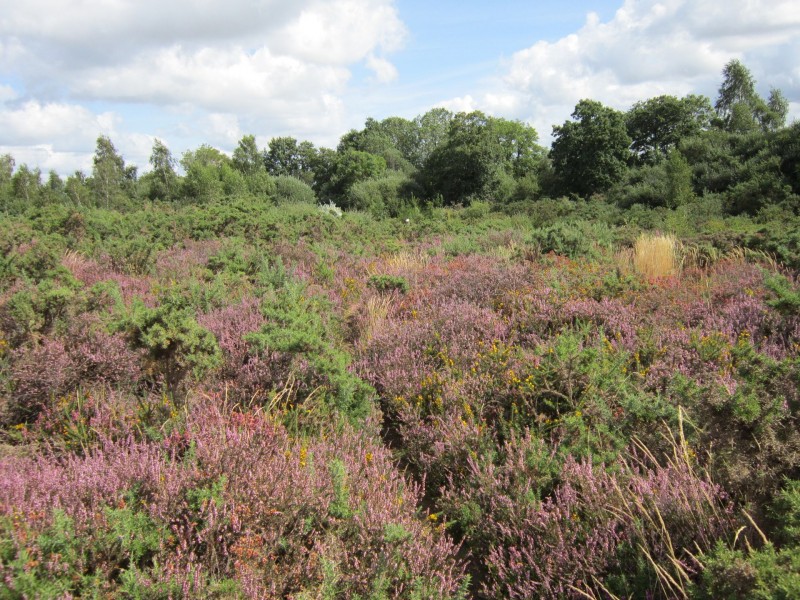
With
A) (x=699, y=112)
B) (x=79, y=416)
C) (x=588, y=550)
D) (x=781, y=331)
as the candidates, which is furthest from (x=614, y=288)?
(x=699, y=112)

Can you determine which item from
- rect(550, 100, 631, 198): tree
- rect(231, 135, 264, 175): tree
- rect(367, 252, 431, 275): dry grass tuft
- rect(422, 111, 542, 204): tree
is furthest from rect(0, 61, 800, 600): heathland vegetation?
rect(231, 135, 264, 175): tree

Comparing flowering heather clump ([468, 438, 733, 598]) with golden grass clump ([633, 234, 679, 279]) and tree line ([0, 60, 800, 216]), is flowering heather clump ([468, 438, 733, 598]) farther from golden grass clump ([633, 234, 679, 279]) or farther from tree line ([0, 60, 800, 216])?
tree line ([0, 60, 800, 216])

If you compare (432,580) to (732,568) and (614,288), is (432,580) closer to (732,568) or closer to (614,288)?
(732,568)

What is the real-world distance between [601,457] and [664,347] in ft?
5.54

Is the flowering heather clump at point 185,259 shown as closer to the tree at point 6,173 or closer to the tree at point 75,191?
the tree at point 75,191

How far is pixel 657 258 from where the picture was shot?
7988 millimetres

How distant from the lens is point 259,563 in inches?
95.1

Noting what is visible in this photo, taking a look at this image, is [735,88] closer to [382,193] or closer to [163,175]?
[382,193]

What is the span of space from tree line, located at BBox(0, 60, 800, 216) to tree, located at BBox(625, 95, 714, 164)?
2.4 inches

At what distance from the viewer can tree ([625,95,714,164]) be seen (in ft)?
97.1

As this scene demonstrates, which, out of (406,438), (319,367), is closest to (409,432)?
(406,438)

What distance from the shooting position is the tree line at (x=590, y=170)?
19.7 metres

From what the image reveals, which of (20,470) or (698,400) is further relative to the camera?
(698,400)

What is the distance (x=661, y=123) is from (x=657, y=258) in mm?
26989
